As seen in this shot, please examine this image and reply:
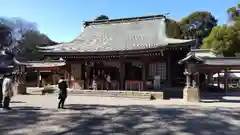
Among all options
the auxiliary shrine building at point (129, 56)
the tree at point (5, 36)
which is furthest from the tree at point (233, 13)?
the tree at point (5, 36)

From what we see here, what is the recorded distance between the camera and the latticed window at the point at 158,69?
20.6 meters

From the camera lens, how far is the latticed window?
20.6m

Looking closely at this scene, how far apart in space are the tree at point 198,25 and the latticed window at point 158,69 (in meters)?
39.7

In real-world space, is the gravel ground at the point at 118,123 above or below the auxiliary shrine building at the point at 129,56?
below

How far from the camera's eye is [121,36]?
2348 centimetres

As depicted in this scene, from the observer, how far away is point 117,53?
20234 millimetres

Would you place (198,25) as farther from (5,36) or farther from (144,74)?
(144,74)

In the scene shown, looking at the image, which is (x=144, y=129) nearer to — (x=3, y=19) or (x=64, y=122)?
(x=64, y=122)

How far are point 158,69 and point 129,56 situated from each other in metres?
2.45

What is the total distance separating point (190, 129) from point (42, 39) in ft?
158

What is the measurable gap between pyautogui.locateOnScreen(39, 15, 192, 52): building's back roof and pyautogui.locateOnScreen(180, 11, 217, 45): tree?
1407 inches

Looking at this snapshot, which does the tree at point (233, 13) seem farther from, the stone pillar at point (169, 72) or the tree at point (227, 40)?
the stone pillar at point (169, 72)

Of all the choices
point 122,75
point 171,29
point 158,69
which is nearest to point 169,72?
point 158,69

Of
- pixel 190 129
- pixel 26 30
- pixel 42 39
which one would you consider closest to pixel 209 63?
pixel 190 129
